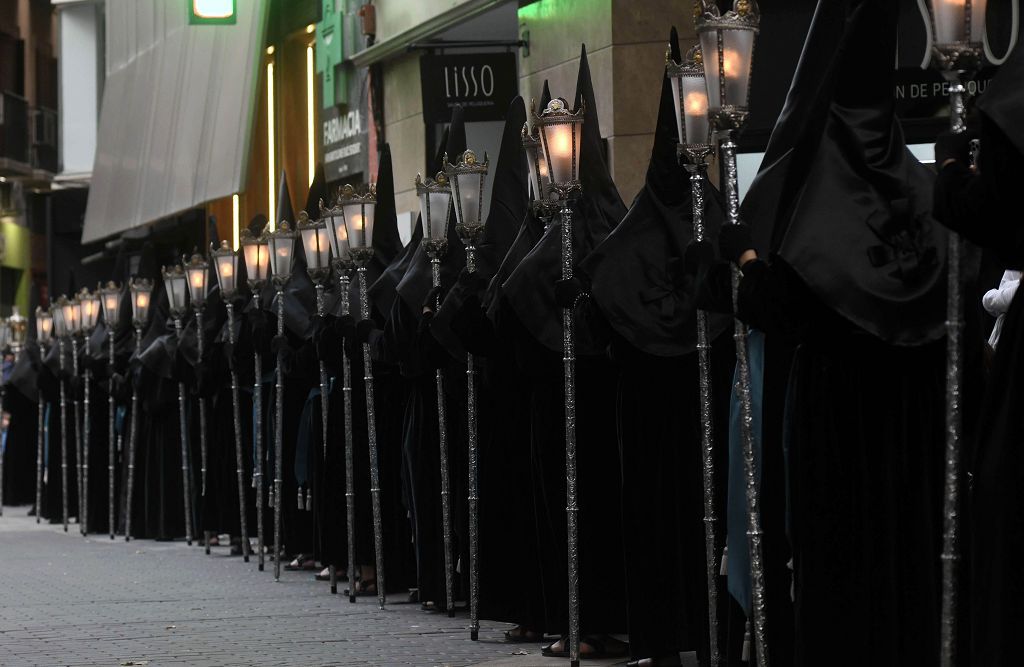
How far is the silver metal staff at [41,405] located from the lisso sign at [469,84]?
769cm

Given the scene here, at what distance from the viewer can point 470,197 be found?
1293 cm

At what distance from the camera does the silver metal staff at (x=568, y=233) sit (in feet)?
35.6

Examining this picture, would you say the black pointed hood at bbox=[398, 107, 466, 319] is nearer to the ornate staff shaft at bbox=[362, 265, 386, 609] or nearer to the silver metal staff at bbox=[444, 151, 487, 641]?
the ornate staff shaft at bbox=[362, 265, 386, 609]

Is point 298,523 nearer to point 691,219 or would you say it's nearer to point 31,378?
point 691,219

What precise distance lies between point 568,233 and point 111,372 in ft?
45.7

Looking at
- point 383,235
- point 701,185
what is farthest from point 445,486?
point 701,185

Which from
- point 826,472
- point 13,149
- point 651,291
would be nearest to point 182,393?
point 651,291

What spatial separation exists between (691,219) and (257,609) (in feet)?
19.1

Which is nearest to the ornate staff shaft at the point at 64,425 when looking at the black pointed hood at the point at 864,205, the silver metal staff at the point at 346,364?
the silver metal staff at the point at 346,364

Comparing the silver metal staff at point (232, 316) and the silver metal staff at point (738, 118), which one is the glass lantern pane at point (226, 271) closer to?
the silver metal staff at point (232, 316)

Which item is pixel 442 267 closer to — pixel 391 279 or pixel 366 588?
pixel 391 279

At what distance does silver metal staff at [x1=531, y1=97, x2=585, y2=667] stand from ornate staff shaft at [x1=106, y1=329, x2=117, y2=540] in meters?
13.5

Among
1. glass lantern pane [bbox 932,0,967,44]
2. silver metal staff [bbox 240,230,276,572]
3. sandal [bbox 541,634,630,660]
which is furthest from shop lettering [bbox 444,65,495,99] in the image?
glass lantern pane [bbox 932,0,967,44]

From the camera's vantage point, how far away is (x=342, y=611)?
14406 millimetres
